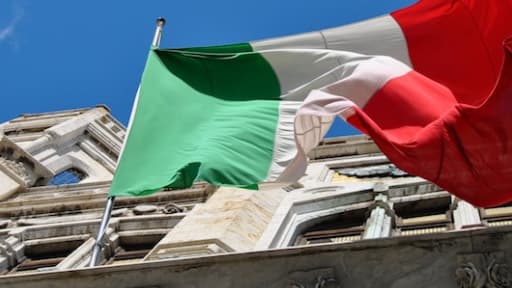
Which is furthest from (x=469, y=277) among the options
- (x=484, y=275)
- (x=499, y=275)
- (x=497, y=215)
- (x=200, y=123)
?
(x=497, y=215)

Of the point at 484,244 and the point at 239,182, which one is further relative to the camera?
the point at 239,182

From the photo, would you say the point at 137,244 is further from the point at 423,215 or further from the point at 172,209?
the point at 423,215

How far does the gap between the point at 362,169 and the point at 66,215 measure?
5.97 metres

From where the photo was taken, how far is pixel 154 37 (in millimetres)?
13844

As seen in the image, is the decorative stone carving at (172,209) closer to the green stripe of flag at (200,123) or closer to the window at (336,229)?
the window at (336,229)

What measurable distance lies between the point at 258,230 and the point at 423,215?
270 centimetres

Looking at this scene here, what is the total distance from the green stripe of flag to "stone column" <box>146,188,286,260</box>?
6.52ft

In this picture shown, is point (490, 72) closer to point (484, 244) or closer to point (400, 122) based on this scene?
point (400, 122)

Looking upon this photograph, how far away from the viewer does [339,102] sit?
10672mm

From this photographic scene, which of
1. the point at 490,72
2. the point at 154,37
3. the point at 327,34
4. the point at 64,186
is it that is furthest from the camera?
the point at 64,186

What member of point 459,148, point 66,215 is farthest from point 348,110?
point 66,215

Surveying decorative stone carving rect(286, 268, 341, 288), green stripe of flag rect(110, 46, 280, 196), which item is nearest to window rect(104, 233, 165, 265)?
green stripe of flag rect(110, 46, 280, 196)

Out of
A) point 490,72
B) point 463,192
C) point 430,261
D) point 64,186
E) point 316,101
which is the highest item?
point 64,186

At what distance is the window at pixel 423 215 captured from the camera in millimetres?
Result: 14531
